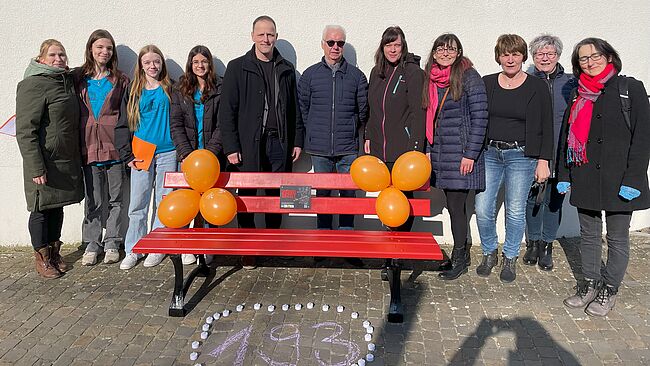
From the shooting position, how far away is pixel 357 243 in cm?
374

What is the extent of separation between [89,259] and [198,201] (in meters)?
1.73

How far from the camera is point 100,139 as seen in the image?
4.90 m

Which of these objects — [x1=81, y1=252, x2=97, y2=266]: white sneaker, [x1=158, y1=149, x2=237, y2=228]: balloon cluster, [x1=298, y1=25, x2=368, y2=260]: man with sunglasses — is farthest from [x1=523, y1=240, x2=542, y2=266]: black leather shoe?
[x1=81, y1=252, x2=97, y2=266]: white sneaker

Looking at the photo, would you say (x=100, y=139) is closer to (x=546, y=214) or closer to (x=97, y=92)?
(x=97, y=92)

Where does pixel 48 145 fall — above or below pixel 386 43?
below

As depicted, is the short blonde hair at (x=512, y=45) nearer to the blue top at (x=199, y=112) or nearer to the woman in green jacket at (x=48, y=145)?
the blue top at (x=199, y=112)

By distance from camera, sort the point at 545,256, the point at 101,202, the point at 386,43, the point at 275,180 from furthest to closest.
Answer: the point at 101,202, the point at 545,256, the point at 386,43, the point at 275,180

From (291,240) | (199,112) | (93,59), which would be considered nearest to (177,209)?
(291,240)

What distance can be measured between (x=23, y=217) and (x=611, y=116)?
6.24 m

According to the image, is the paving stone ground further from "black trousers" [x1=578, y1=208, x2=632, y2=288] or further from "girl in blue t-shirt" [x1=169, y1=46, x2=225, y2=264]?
"girl in blue t-shirt" [x1=169, y1=46, x2=225, y2=264]

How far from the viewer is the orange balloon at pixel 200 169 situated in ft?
13.3

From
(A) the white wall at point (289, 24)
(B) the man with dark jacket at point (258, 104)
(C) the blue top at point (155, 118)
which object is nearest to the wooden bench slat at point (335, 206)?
(B) the man with dark jacket at point (258, 104)

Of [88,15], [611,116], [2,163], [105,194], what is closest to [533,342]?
[611,116]

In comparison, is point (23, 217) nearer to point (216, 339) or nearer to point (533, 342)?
point (216, 339)
